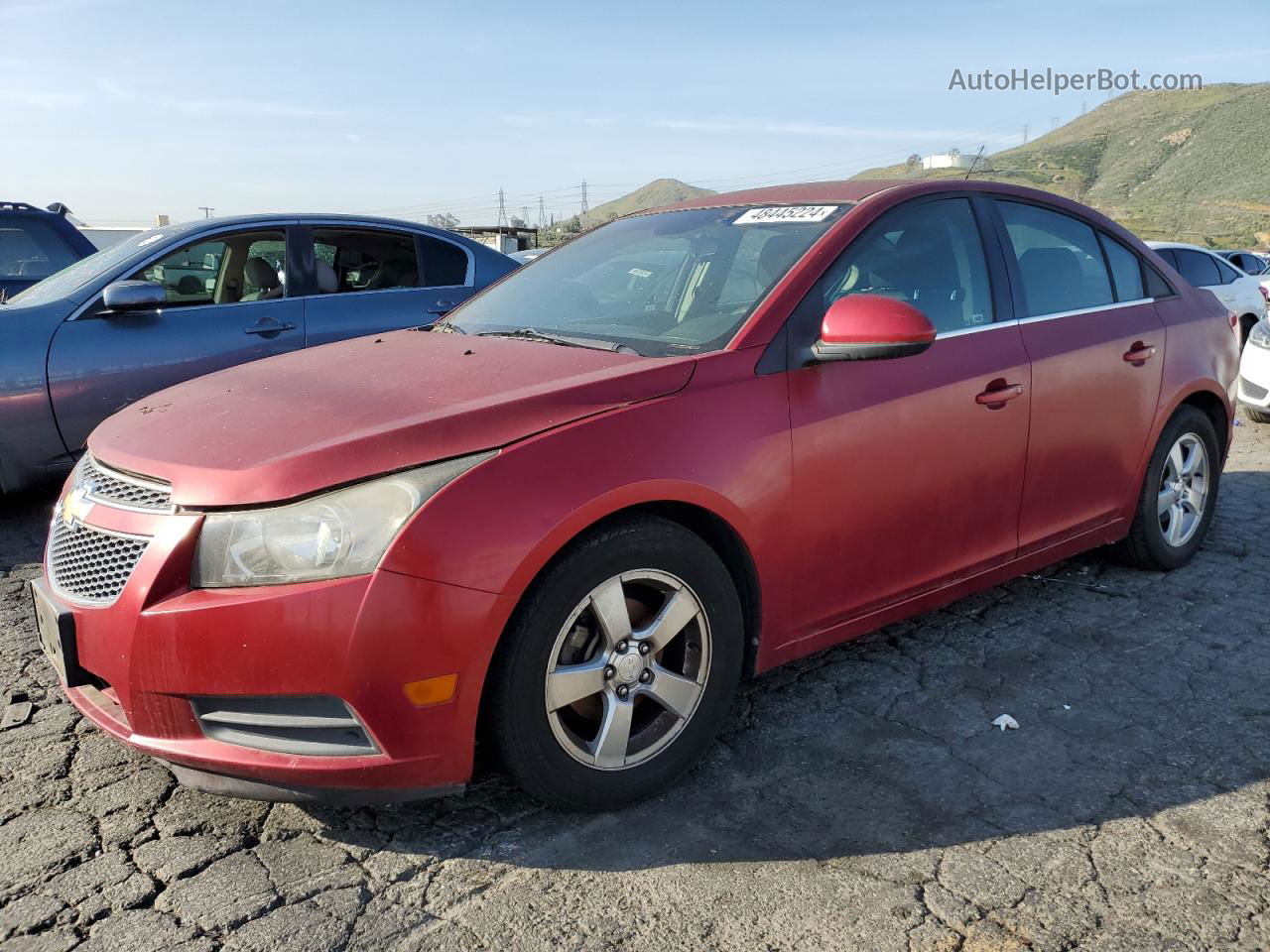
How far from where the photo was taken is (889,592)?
3.26m

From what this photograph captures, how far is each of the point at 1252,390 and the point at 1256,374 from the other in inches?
5.1

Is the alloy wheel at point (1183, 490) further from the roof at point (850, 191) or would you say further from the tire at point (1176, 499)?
the roof at point (850, 191)

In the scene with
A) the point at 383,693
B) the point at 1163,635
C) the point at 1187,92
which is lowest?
the point at 1163,635

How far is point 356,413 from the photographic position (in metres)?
2.58

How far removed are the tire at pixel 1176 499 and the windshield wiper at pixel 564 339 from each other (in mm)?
2528

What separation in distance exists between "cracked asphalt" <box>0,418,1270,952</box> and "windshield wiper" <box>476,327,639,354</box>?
3.95ft

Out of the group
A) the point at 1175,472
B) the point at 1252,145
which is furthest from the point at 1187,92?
the point at 1175,472

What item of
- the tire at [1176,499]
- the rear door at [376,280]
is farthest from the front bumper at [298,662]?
the rear door at [376,280]

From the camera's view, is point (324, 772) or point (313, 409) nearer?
point (324, 772)

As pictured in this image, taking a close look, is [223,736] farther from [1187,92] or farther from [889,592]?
[1187,92]

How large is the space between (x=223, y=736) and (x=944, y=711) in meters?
2.14

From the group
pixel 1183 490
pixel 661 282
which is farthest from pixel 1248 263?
pixel 661 282

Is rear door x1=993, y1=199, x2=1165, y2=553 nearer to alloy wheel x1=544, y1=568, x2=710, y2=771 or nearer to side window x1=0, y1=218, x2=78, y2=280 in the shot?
alloy wheel x1=544, y1=568, x2=710, y2=771

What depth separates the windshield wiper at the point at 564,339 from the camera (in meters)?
3.01
